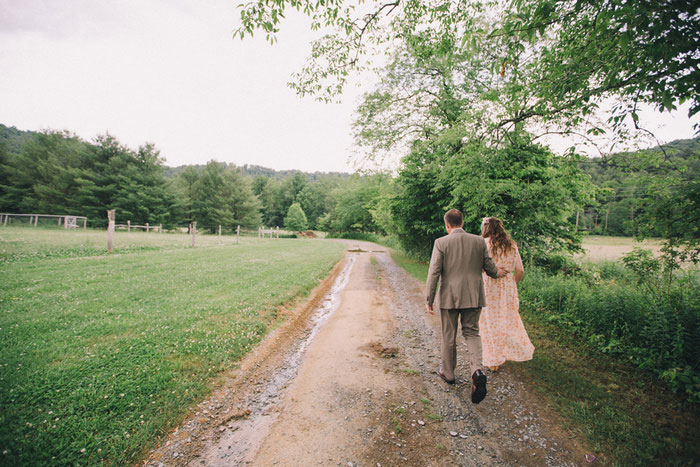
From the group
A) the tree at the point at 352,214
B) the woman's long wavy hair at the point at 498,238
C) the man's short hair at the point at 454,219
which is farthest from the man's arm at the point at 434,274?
the tree at the point at 352,214

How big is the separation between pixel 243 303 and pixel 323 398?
13.2 ft

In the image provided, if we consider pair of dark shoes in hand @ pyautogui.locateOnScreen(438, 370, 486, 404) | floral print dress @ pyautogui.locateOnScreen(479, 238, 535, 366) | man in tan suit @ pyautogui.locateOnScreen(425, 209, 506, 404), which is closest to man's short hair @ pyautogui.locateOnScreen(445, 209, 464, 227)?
man in tan suit @ pyautogui.locateOnScreen(425, 209, 506, 404)

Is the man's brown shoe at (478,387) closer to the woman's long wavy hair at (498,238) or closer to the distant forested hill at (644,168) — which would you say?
the woman's long wavy hair at (498,238)

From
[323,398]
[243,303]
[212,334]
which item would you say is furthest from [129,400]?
[243,303]

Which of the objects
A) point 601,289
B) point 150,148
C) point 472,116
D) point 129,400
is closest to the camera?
point 129,400

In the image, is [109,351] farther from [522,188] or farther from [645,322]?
[522,188]

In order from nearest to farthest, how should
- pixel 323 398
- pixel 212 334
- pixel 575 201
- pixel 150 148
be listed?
pixel 323 398, pixel 212 334, pixel 575 201, pixel 150 148

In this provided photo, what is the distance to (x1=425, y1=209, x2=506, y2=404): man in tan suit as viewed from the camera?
12.3 ft

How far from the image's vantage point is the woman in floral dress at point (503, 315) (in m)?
4.07

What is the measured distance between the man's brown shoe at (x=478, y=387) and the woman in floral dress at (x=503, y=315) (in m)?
0.83

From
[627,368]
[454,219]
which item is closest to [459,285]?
[454,219]

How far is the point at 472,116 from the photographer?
879 cm

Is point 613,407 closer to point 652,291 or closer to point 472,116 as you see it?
point 652,291

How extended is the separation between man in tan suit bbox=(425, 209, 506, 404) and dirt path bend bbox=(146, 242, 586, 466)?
1.91ft
